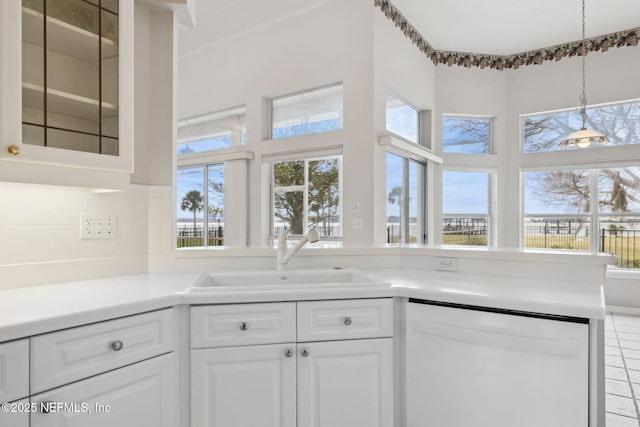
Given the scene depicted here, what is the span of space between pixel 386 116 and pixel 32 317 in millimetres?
3593

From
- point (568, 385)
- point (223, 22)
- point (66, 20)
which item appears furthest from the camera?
point (223, 22)

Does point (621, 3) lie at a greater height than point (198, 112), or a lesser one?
greater

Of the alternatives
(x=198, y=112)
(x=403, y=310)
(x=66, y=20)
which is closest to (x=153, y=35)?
(x=66, y=20)

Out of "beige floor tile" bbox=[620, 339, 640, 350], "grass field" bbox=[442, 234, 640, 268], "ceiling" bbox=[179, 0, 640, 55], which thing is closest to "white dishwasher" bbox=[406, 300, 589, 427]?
"beige floor tile" bbox=[620, 339, 640, 350]

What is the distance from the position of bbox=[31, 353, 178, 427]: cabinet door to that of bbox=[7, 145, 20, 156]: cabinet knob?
74 centimetres

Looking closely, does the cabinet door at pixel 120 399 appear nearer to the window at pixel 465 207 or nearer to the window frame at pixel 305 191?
the window frame at pixel 305 191

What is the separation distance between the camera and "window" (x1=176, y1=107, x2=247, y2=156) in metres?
4.92

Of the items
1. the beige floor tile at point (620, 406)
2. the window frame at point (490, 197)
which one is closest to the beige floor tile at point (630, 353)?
the beige floor tile at point (620, 406)

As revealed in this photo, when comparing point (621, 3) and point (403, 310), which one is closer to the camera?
point (403, 310)

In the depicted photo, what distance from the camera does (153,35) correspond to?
6.24ft

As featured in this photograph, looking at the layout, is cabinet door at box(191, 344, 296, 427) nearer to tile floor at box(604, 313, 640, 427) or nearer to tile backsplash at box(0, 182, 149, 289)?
tile backsplash at box(0, 182, 149, 289)

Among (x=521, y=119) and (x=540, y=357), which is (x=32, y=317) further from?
(x=521, y=119)

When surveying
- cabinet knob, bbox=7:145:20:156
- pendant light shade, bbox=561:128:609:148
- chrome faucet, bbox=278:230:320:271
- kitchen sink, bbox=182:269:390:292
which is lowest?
kitchen sink, bbox=182:269:390:292

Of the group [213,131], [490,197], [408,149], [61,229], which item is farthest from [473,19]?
[61,229]
